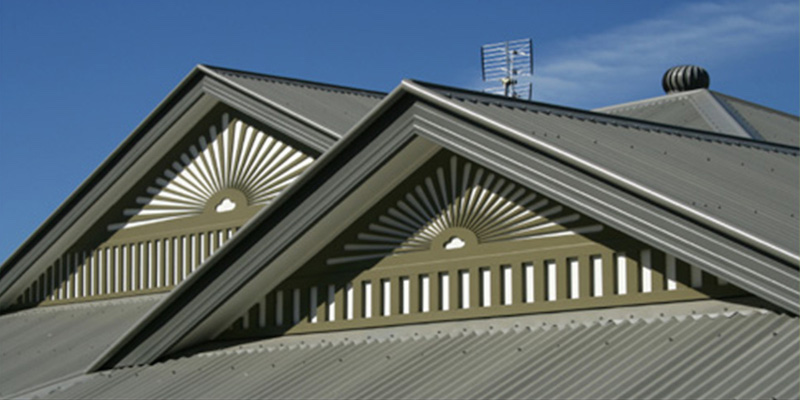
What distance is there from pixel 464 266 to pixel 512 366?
5.12 ft

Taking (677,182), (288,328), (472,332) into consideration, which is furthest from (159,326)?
(677,182)

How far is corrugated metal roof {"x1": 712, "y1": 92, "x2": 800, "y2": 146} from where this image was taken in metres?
24.2

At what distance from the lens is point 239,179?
18.2 metres

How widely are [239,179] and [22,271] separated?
13.1ft

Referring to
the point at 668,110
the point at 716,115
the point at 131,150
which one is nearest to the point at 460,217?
the point at 131,150

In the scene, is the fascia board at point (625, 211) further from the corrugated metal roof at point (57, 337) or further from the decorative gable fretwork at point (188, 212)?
the decorative gable fretwork at point (188, 212)

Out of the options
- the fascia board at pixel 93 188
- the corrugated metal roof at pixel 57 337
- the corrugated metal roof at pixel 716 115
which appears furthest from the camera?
the corrugated metal roof at pixel 716 115

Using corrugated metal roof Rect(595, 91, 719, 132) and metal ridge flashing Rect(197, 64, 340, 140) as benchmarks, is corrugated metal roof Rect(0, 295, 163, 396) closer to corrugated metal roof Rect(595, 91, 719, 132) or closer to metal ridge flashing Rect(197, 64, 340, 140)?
metal ridge flashing Rect(197, 64, 340, 140)

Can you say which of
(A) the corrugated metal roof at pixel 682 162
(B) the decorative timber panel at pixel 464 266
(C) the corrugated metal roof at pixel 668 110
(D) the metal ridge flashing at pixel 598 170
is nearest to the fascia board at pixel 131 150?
(B) the decorative timber panel at pixel 464 266

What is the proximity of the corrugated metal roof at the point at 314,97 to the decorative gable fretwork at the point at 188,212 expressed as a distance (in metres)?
0.46

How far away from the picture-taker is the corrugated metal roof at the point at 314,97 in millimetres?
18047

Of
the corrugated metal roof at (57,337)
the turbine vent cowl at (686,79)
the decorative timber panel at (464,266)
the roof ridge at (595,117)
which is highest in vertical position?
the turbine vent cowl at (686,79)

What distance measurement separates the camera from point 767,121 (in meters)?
25.5

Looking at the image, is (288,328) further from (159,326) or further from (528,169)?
(528,169)
